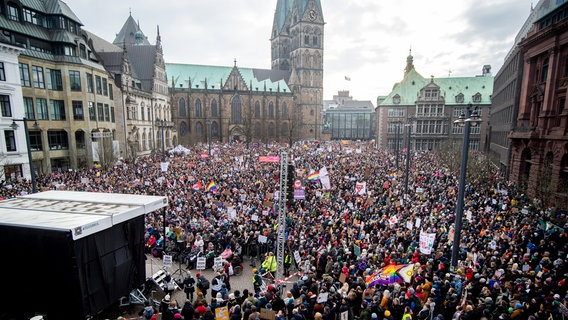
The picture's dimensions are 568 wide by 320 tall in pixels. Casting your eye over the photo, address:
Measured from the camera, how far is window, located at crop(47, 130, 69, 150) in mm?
34188

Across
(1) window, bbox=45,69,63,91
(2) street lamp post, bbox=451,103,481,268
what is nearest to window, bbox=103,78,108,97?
(1) window, bbox=45,69,63,91

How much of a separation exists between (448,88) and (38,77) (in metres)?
66.6

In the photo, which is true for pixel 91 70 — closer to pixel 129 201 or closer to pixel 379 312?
pixel 129 201

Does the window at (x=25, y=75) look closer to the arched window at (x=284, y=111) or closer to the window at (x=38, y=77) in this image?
the window at (x=38, y=77)

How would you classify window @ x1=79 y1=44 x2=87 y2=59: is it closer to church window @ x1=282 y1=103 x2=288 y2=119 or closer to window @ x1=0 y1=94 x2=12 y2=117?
window @ x1=0 y1=94 x2=12 y2=117

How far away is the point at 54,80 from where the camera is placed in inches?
1350

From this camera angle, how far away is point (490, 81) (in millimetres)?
63406

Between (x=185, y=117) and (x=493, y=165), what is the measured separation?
2692 inches

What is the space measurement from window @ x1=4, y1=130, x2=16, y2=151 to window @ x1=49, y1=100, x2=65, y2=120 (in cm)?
558

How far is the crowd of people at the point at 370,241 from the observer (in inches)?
368

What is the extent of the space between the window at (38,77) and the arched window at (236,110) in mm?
55723

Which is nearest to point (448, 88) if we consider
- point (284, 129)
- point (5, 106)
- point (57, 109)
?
point (284, 129)

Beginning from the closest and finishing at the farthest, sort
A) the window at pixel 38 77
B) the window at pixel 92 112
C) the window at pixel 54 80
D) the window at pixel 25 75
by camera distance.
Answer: the window at pixel 25 75, the window at pixel 38 77, the window at pixel 54 80, the window at pixel 92 112

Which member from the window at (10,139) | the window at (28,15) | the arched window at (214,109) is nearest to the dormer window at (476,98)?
the arched window at (214,109)
